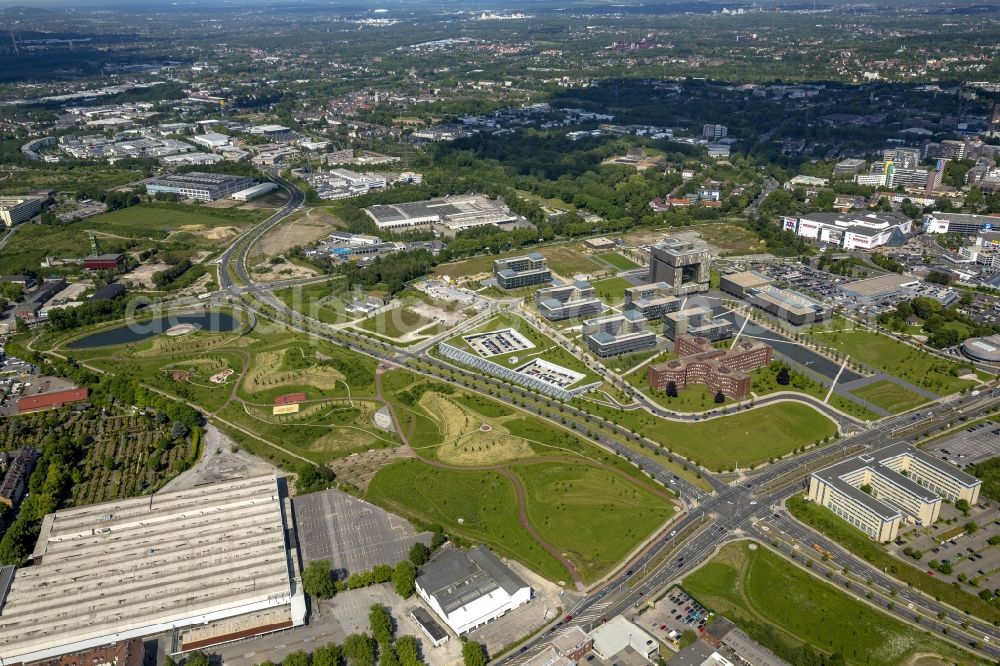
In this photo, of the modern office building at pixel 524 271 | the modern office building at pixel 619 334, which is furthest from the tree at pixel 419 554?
the modern office building at pixel 524 271

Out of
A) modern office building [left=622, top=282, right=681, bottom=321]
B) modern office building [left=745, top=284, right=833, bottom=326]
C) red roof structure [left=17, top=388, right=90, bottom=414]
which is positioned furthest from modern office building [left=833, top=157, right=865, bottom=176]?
red roof structure [left=17, top=388, right=90, bottom=414]

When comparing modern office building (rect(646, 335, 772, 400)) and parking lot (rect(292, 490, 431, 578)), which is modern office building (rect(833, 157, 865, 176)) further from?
parking lot (rect(292, 490, 431, 578))

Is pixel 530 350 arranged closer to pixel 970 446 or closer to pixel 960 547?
pixel 970 446

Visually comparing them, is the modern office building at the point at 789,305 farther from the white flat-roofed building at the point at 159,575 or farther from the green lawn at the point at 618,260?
the white flat-roofed building at the point at 159,575

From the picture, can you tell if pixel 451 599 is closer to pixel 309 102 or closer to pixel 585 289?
pixel 585 289

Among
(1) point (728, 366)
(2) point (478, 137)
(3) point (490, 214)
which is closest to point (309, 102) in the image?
(2) point (478, 137)
